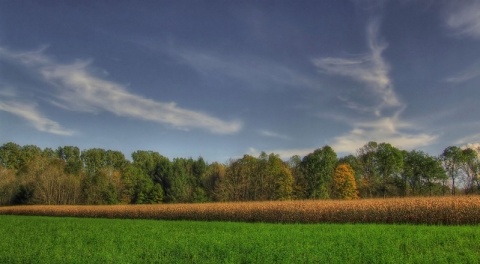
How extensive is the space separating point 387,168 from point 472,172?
52.9 feet

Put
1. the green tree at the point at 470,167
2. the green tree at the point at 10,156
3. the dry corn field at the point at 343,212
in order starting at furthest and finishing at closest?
1. the green tree at the point at 10,156
2. the green tree at the point at 470,167
3. the dry corn field at the point at 343,212

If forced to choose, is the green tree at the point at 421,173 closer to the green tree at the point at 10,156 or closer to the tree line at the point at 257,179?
the tree line at the point at 257,179

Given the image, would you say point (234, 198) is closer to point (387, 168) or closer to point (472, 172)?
point (387, 168)

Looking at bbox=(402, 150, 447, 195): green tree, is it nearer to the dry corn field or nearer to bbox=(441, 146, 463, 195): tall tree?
bbox=(441, 146, 463, 195): tall tree

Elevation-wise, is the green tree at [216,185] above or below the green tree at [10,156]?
below

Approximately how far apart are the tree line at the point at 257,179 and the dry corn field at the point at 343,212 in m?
36.7

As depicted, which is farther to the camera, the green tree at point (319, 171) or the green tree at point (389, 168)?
the green tree at point (389, 168)

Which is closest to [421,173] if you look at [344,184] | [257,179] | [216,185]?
[344,184]

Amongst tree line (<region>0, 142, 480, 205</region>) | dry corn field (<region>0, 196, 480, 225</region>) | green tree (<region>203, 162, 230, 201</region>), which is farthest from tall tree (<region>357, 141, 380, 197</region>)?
dry corn field (<region>0, 196, 480, 225</region>)

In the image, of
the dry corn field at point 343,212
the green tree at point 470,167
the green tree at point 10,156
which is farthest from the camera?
the green tree at point 10,156

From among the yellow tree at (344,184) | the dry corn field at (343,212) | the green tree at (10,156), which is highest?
the green tree at (10,156)

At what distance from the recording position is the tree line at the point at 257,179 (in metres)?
78.8

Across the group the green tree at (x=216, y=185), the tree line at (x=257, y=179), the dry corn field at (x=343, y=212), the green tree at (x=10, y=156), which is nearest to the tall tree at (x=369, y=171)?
the tree line at (x=257, y=179)

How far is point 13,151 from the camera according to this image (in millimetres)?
133000
